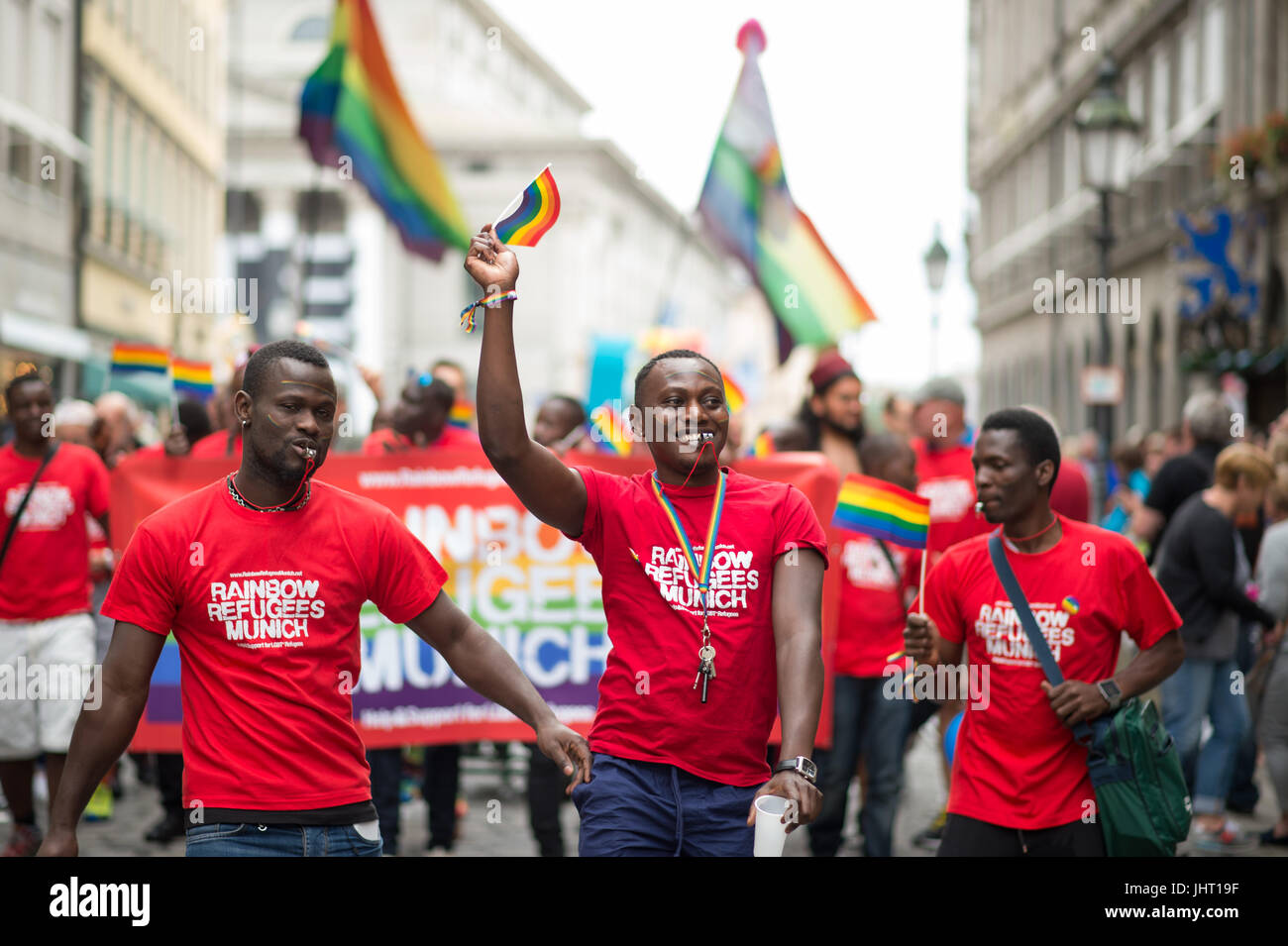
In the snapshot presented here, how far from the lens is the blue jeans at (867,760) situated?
6906mm

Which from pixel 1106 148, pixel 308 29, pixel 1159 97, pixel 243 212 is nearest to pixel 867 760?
pixel 1106 148

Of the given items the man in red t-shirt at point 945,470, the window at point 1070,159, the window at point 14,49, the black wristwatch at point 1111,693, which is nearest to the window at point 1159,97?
the window at point 1070,159

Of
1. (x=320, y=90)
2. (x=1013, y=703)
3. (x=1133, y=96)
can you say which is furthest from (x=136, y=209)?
A: (x=1013, y=703)

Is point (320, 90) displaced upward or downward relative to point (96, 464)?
upward

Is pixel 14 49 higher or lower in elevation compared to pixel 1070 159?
lower

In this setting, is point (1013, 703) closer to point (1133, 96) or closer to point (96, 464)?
A: point (96, 464)

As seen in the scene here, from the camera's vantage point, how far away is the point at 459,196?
73.1 meters

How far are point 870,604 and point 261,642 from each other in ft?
12.7

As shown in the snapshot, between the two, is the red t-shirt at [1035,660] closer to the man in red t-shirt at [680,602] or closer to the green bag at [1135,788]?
the green bag at [1135,788]

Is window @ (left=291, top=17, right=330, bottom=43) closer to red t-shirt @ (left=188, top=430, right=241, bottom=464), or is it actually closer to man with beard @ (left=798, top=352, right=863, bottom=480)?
red t-shirt @ (left=188, top=430, right=241, bottom=464)

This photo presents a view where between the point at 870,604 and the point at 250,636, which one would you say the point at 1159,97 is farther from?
the point at 250,636

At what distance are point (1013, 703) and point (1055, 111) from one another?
118 feet

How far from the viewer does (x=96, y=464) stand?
7.62 meters

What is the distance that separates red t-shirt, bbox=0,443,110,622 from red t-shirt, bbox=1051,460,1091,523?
14.0ft
